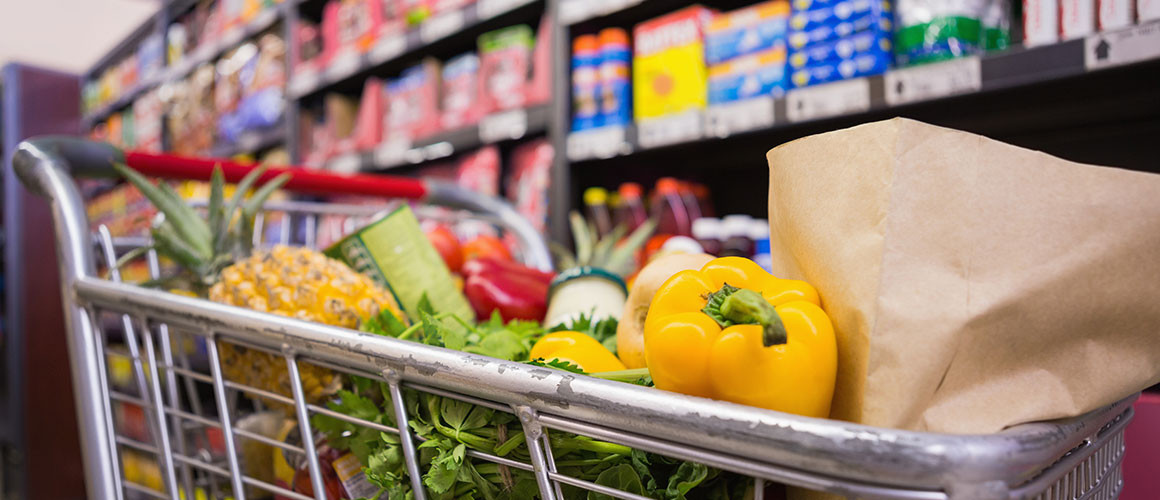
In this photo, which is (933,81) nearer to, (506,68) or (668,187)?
(668,187)

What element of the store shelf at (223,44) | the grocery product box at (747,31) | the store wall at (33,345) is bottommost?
the store wall at (33,345)

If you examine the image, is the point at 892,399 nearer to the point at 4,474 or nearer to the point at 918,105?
the point at 918,105

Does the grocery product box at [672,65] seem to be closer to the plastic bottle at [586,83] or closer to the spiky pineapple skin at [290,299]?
the plastic bottle at [586,83]

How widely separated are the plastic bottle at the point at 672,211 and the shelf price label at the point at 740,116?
264 mm

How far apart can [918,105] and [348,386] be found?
51.3 inches

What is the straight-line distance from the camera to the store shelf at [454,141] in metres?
2.07

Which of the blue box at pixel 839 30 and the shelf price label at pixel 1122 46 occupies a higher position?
the blue box at pixel 839 30

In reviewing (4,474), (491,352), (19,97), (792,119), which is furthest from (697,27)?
(4,474)

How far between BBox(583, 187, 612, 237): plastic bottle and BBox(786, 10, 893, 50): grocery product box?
2.08ft

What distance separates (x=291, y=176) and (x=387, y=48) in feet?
4.50

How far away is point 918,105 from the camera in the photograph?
151 centimetres

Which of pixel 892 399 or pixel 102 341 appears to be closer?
pixel 892 399

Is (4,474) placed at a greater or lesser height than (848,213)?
lesser

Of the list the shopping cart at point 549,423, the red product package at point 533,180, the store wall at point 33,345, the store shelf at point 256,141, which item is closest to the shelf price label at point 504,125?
the red product package at point 533,180
